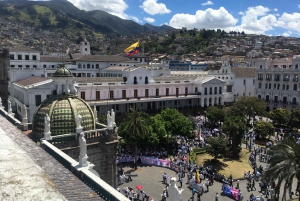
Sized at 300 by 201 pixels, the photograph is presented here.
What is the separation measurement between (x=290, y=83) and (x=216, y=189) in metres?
40.6

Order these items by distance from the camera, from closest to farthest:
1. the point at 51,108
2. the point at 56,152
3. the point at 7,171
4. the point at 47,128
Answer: the point at 7,171, the point at 56,152, the point at 47,128, the point at 51,108

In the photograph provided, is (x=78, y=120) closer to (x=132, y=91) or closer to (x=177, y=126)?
(x=177, y=126)

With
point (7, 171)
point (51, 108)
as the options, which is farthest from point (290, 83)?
point (7, 171)

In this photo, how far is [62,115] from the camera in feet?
54.6

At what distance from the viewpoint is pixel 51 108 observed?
1686 centimetres

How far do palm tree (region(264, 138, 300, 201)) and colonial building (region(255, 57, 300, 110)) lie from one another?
43.9m

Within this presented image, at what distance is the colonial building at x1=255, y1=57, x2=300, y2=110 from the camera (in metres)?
57.9

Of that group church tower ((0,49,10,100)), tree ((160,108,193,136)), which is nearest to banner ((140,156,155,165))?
tree ((160,108,193,136))

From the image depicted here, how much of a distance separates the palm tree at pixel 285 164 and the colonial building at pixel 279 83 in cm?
4395

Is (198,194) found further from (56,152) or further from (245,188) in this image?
(56,152)

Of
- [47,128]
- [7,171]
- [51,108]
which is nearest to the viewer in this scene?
A: [7,171]

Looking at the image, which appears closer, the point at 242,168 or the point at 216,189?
the point at 216,189

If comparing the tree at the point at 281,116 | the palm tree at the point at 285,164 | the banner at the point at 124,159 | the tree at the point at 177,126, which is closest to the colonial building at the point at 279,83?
the tree at the point at 281,116

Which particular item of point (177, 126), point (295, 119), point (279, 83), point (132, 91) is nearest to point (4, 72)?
point (132, 91)
